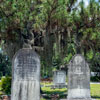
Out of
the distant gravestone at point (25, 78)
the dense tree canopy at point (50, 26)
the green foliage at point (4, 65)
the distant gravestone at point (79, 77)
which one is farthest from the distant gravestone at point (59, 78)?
the green foliage at point (4, 65)

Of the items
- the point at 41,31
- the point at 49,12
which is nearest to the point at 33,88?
the point at 49,12

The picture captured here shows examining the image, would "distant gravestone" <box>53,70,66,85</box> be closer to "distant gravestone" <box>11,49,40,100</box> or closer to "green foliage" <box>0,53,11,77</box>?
"distant gravestone" <box>11,49,40,100</box>

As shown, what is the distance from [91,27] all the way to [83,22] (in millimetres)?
498

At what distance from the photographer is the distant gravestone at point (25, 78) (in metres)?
7.28

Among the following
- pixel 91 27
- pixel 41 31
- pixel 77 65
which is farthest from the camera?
pixel 41 31

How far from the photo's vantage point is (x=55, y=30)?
37.0 ft

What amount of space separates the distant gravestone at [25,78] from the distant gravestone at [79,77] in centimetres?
245

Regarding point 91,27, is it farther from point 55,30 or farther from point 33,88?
point 33,88

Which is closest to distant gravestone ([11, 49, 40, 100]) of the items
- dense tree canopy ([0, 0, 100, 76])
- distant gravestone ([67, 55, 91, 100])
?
distant gravestone ([67, 55, 91, 100])

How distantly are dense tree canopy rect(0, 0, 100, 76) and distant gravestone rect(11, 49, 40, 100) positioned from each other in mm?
3432

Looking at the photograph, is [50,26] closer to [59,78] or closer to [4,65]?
→ [59,78]

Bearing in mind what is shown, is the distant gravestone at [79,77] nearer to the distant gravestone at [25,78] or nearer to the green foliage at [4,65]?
the distant gravestone at [25,78]

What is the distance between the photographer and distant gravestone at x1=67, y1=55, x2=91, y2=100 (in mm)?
9297

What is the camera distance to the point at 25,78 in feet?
23.9
